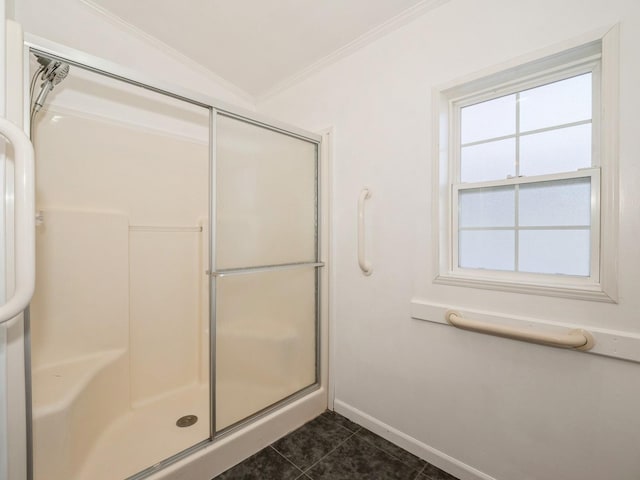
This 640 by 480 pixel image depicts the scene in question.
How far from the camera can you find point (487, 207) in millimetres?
1394

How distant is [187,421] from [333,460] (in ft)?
3.13

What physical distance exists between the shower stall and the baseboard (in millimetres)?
230

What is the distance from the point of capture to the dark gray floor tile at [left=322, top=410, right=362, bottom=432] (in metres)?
1.73

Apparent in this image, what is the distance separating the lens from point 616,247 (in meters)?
1.01

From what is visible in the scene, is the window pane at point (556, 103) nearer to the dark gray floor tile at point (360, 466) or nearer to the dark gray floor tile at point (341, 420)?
the dark gray floor tile at point (360, 466)

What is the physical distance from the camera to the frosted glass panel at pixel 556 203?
115cm

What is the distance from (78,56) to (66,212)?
94 centimetres

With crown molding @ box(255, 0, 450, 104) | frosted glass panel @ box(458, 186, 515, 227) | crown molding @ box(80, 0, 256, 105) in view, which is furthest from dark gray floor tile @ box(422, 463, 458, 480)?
crown molding @ box(80, 0, 256, 105)

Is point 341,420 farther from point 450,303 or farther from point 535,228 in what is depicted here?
point 535,228

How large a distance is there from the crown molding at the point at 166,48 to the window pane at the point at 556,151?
2.09m

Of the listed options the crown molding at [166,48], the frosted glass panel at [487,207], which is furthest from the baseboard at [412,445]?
the crown molding at [166,48]

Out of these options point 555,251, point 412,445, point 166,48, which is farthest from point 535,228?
point 166,48

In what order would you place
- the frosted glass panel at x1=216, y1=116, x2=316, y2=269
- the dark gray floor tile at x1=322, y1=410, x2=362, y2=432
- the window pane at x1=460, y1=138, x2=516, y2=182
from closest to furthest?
the window pane at x1=460, y1=138, x2=516, y2=182, the frosted glass panel at x1=216, y1=116, x2=316, y2=269, the dark gray floor tile at x1=322, y1=410, x2=362, y2=432

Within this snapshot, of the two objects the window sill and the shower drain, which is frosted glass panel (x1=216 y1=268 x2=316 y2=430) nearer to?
the shower drain
